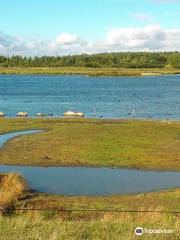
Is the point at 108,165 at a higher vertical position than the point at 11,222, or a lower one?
lower

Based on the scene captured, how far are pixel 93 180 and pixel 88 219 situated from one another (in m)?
11.2

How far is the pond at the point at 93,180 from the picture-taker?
2587cm

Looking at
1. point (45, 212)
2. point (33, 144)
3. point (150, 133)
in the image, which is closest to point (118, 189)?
point (45, 212)

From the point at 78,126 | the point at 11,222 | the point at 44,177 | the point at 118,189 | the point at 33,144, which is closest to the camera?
the point at 11,222

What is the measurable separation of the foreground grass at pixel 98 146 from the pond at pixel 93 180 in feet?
4.15

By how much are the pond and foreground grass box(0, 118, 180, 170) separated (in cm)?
127

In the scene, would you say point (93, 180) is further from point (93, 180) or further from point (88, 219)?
point (88, 219)

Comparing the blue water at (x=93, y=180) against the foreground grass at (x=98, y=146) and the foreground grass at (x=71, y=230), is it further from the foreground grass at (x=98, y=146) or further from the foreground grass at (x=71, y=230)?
the foreground grass at (x=71, y=230)

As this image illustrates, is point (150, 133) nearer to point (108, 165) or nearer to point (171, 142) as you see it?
point (171, 142)

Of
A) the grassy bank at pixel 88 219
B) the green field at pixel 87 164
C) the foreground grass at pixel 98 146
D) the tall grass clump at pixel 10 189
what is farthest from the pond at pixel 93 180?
the tall grass clump at pixel 10 189

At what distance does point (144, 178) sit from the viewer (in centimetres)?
2877

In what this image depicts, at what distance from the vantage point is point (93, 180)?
2797 centimetres

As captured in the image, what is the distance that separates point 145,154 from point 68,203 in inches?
542

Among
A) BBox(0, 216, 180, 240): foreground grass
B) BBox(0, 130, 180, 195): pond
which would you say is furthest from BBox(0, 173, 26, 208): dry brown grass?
BBox(0, 216, 180, 240): foreground grass
